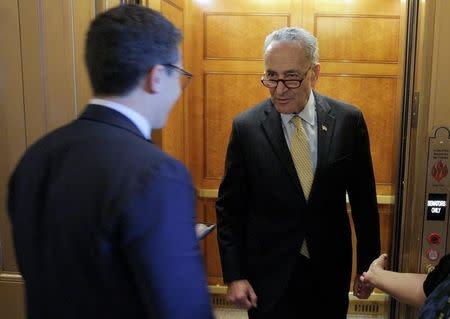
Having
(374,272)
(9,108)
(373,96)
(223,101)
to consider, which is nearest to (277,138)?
(374,272)

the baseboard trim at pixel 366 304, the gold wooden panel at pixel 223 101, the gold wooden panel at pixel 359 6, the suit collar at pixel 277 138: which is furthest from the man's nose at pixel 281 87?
the baseboard trim at pixel 366 304

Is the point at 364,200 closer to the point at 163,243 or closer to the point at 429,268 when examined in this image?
the point at 429,268

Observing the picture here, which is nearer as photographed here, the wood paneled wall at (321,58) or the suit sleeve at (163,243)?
the suit sleeve at (163,243)

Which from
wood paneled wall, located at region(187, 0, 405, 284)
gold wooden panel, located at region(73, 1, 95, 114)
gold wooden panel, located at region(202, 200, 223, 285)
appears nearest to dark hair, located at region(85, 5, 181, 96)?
gold wooden panel, located at region(73, 1, 95, 114)

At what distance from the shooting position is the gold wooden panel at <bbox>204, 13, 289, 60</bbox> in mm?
2734

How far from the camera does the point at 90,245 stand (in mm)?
733

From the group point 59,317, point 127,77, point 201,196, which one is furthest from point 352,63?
point 59,317

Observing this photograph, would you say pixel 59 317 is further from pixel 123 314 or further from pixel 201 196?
pixel 201 196

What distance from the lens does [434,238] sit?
1551mm

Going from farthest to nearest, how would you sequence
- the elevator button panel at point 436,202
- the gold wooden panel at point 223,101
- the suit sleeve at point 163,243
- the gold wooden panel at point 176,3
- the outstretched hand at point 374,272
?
1. the gold wooden panel at point 223,101
2. the gold wooden panel at point 176,3
3. the elevator button panel at point 436,202
4. the outstretched hand at point 374,272
5. the suit sleeve at point 163,243

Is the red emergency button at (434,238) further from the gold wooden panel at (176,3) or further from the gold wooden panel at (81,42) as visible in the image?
the gold wooden panel at (176,3)

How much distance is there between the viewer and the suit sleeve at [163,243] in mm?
705

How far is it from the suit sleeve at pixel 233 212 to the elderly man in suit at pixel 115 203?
0.77 metres

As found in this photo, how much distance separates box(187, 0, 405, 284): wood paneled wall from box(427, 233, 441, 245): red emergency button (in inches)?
45.4
